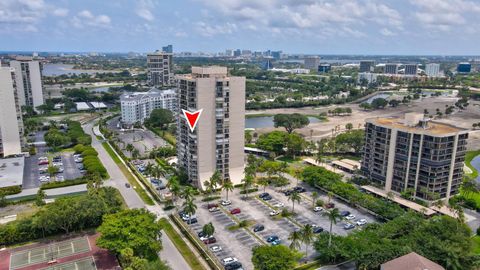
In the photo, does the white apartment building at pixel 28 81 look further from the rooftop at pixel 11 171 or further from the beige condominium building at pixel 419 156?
the beige condominium building at pixel 419 156

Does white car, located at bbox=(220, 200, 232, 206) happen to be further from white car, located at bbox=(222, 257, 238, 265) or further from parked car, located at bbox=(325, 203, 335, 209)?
white car, located at bbox=(222, 257, 238, 265)

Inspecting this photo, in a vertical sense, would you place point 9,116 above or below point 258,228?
above

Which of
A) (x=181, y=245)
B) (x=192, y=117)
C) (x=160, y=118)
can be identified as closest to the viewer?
(x=181, y=245)

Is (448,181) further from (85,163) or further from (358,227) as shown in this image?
(85,163)

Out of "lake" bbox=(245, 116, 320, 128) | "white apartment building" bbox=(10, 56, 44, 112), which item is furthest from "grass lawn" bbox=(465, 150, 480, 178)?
"white apartment building" bbox=(10, 56, 44, 112)

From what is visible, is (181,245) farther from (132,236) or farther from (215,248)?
(132,236)

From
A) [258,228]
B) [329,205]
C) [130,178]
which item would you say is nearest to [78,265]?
[258,228]
